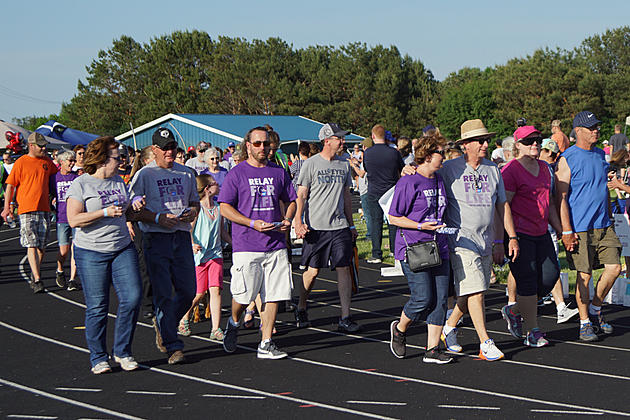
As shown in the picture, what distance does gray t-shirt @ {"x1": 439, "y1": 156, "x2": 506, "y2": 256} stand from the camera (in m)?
6.90

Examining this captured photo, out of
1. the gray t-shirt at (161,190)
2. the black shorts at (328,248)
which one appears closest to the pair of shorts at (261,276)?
the gray t-shirt at (161,190)

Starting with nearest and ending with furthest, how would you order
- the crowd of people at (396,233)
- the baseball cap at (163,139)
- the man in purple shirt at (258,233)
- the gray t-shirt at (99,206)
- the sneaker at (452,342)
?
→ the gray t-shirt at (99,206) → the crowd of people at (396,233) → the baseball cap at (163,139) → the man in purple shirt at (258,233) → the sneaker at (452,342)

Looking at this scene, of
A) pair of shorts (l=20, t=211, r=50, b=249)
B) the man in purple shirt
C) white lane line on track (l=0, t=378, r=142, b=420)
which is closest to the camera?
white lane line on track (l=0, t=378, r=142, b=420)

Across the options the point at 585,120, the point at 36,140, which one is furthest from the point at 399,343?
the point at 36,140

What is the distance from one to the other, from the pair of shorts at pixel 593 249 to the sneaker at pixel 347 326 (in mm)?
2276

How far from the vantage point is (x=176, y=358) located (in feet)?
23.1

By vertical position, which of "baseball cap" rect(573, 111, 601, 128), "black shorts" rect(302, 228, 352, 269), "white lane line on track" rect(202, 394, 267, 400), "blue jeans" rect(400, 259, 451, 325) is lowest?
"white lane line on track" rect(202, 394, 267, 400)

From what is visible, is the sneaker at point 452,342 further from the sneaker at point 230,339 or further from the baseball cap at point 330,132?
the baseball cap at point 330,132

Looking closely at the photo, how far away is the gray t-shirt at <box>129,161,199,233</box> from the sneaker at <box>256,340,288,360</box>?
1.29 meters

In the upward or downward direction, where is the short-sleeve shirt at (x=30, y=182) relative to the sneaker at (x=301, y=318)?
A: upward

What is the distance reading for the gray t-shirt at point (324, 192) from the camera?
8.44 metres

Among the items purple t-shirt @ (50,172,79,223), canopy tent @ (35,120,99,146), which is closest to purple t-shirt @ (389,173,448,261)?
purple t-shirt @ (50,172,79,223)

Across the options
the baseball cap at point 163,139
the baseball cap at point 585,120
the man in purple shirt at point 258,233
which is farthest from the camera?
the baseball cap at point 585,120

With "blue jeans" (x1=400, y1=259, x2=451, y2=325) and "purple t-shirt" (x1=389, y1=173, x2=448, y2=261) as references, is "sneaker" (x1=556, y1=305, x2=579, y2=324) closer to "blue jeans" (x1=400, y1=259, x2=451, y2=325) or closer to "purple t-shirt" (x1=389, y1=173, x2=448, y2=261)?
"blue jeans" (x1=400, y1=259, x2=451, y2=325)
